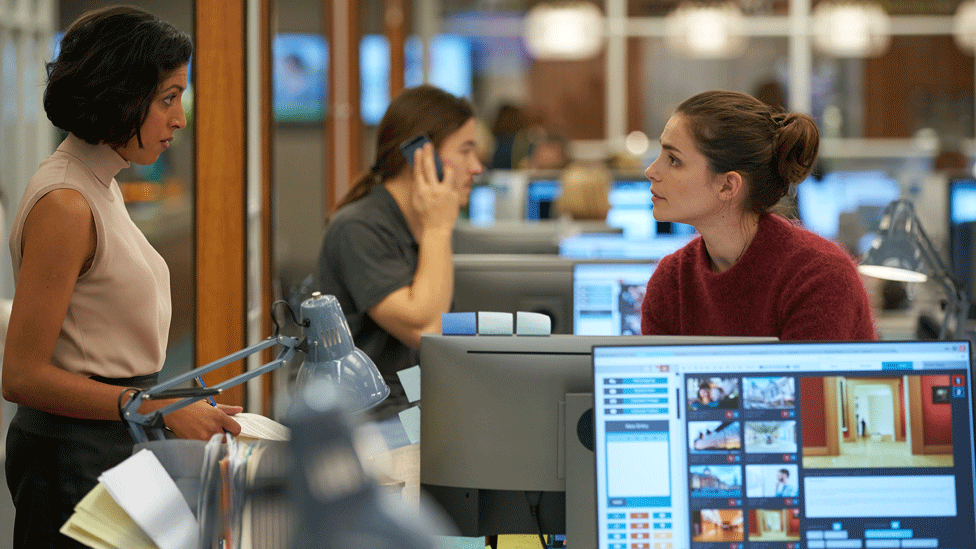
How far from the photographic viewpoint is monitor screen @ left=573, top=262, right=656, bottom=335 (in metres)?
2.40

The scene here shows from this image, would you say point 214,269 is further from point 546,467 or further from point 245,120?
point 546,467

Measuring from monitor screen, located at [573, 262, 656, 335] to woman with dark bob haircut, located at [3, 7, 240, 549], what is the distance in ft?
3.87

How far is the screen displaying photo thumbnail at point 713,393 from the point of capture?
126 centimetres

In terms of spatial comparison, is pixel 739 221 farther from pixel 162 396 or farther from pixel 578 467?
pixel 162 396

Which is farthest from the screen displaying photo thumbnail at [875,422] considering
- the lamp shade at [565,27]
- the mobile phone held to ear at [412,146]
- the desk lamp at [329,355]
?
the lamp shade at [565,27]

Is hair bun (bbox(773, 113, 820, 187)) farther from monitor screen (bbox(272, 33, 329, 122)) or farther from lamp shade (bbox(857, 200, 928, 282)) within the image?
monitor screen (bbox(272, 33, 329, 122))

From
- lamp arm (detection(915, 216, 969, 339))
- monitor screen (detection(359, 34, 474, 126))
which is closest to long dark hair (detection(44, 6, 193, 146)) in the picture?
lamp arm (detection(915, 216, 969, 339))

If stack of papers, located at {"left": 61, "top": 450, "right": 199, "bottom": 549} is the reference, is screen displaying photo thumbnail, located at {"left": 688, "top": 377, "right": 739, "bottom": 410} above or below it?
above

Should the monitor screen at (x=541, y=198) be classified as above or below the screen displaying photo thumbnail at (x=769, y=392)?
above

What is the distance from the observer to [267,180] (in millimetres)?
3043

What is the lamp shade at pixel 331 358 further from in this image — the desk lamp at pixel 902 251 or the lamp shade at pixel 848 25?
the lamp shade at pixel 848 25

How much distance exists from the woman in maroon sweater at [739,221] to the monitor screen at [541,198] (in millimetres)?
3992

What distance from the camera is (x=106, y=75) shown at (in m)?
1.37

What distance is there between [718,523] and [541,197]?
4.70 m
